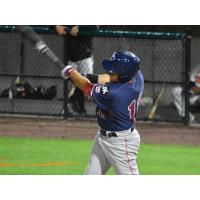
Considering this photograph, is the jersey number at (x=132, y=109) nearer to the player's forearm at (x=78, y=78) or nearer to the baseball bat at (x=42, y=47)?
the player's forearm at (x=78, y=78)

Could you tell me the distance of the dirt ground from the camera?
1200 cm

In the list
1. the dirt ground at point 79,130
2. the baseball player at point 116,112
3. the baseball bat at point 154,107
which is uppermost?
the baseball player at point 116,112

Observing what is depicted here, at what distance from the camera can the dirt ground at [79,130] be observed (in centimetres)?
1200

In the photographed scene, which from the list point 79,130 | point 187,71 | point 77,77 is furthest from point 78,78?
point 187,71

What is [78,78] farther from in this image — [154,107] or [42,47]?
[154,107]

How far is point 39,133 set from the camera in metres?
12.2

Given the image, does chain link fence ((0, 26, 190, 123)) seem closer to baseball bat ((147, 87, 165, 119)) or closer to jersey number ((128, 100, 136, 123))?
baseball bat ((147, 87, 165, 119))

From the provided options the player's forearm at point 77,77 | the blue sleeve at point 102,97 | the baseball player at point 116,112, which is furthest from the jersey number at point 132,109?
the player's forearm at point 77,77

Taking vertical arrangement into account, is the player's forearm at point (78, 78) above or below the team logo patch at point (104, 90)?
above

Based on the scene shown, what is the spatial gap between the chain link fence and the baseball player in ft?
22.7

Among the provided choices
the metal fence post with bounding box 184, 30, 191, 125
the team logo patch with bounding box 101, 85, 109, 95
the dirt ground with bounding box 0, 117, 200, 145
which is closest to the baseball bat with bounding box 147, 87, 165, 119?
the dirt ground with bounding box 0, 117, 200, 145

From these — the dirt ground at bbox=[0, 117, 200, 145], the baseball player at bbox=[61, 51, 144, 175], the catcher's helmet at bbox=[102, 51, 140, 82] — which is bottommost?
the dirt ground at bbox=[0, 117, 200, 145]

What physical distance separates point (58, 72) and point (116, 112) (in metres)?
7.56

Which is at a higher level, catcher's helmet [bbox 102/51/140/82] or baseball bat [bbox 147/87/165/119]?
catcher's helmet [bbox 102/51/140/82]
